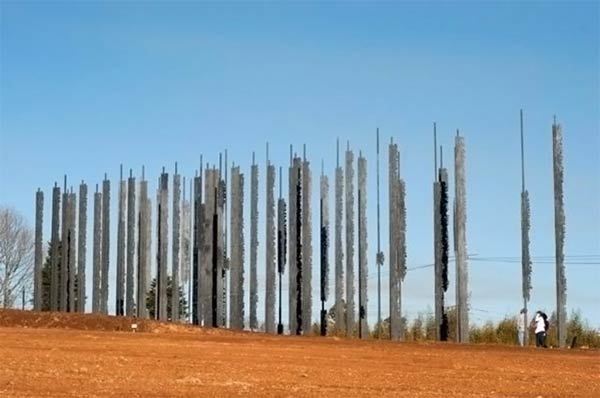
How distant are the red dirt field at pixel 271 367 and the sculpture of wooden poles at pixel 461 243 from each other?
0.97 m

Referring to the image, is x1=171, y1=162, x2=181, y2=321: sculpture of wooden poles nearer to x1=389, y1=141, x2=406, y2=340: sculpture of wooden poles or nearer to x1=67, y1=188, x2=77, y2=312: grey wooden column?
x1=67, y1=188, x2=77, y2=312: grey wooden column

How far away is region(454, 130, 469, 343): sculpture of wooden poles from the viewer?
Answer: 69.7ft

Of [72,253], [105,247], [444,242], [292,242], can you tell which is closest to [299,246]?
[292,242]

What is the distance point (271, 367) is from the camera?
1488 centimetres

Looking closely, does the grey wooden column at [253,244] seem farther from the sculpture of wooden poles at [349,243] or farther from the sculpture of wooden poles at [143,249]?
the sculpture of wooden poles at [143,249]

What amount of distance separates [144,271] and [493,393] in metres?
16.1

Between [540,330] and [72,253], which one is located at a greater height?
[72,253]

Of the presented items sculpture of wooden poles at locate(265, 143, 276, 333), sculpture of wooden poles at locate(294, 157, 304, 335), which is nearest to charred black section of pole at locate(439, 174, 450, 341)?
sculpture of wooden poles at locate(294, 157, 304, 335)

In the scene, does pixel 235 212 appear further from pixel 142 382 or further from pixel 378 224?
pixel 142 382

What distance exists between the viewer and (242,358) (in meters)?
16.1

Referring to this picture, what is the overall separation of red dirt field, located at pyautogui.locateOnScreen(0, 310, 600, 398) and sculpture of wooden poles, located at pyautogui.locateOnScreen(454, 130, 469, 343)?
3.18 ft

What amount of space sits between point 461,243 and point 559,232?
1.75 m

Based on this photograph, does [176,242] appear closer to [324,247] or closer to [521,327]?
[324,247]

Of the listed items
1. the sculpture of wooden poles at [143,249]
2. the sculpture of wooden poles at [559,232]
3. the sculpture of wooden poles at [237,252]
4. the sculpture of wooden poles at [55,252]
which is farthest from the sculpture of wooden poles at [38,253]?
the sculpture of wooden poles at [559,232]
